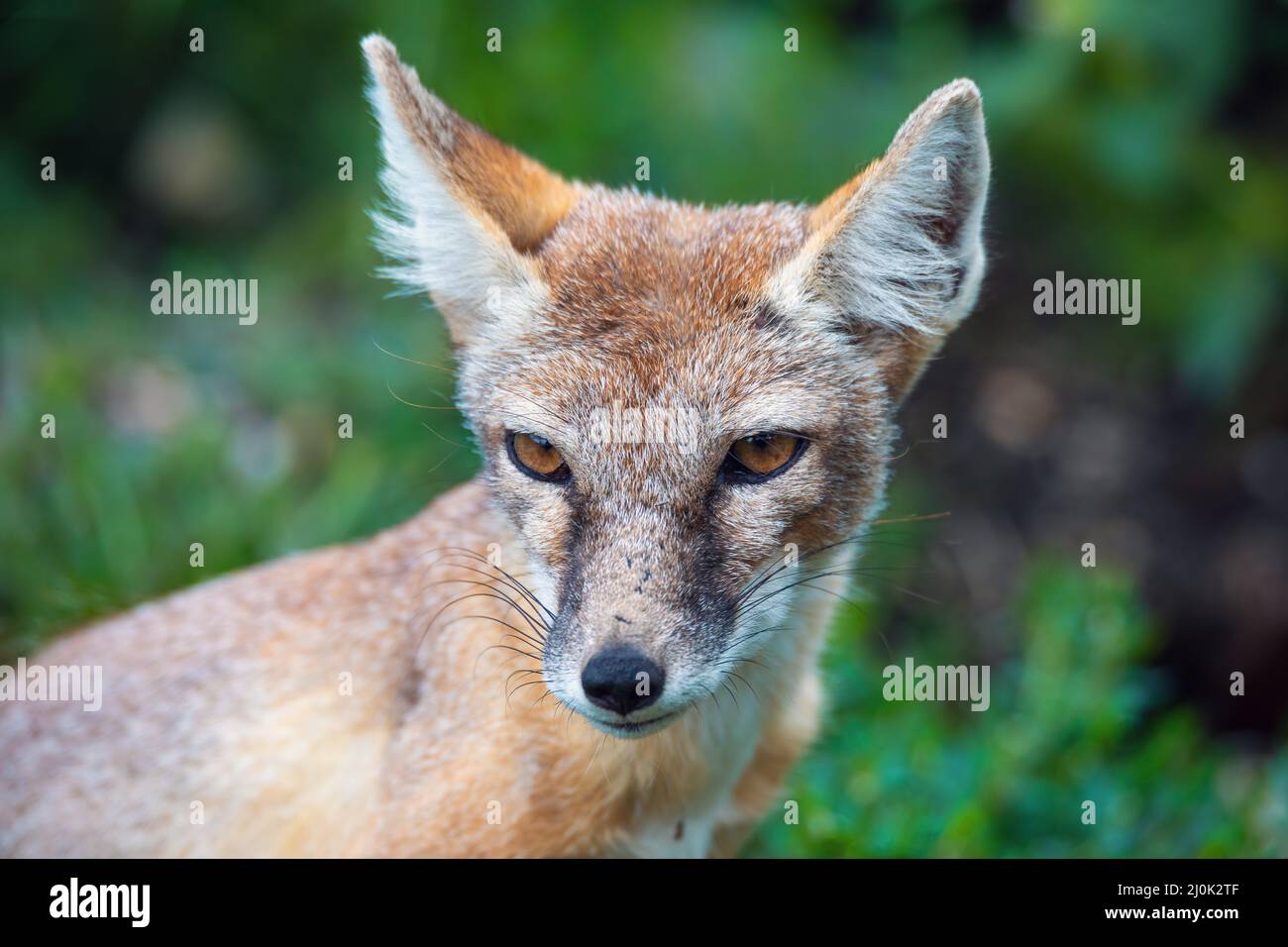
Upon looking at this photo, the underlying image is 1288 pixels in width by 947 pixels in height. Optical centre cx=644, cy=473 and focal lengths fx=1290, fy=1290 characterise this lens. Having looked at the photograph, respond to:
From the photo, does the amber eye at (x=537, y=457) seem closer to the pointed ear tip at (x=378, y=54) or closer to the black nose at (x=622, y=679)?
the black nose at (x=622, y=679)

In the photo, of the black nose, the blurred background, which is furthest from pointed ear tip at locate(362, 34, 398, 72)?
the blurred background

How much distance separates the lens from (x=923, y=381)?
9078mm

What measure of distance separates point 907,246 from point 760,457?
2.69 feet

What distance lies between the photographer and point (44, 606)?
6387 mm

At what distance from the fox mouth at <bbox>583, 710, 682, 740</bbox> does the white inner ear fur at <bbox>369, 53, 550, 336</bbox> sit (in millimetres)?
1246

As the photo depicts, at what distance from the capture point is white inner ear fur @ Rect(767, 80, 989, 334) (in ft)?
11.9

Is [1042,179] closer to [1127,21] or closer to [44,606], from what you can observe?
[1127,21]

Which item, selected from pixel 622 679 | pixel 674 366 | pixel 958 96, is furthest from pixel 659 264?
pixel 622 679

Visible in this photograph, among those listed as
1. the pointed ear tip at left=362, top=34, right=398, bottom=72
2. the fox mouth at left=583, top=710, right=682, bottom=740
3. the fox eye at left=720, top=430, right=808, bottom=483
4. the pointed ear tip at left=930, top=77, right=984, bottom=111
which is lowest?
the fox mouth at left=583, top=710, right=682, bottom=740

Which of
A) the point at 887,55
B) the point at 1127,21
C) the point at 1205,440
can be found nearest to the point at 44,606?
the point at 887,55

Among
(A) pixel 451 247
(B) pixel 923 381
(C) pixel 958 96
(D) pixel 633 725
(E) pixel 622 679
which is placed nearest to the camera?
(E) pixel 622 679

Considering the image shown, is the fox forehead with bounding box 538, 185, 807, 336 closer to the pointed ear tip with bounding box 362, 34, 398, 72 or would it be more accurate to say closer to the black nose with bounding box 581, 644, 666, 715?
the pointed ear tip with bounding box 362, 34, 398, 72

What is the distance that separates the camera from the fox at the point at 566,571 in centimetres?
355

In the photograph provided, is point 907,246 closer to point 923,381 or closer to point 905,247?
point 905,247
